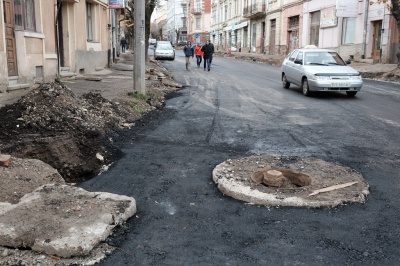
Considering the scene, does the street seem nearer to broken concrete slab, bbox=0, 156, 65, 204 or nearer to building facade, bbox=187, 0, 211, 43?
broken concrete slab, bbox=0, 156, 65, 204

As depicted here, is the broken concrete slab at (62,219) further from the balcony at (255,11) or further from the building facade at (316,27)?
the balcony at (255,11)

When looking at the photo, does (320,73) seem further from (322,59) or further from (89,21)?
(89,21)

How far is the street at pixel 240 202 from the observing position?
3457 mm

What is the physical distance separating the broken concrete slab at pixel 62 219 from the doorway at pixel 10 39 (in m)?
7.75

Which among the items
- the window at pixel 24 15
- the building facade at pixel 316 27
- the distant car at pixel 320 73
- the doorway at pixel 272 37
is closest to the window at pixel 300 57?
the distant car at pixel 320 73

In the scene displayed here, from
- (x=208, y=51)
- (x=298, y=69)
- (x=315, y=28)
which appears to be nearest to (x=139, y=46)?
(x=298, y=69)

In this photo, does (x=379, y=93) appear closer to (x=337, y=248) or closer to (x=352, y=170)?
(x=352, y=170)

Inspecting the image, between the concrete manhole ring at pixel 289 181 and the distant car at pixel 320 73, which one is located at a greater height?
the distant car at pixel 320 73

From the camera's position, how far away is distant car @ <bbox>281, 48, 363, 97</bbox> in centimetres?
1290

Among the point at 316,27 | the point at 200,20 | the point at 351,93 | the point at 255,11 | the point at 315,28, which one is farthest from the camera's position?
the point at 200,20

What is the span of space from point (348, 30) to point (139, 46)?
2304 cm

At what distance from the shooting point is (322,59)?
14.3m

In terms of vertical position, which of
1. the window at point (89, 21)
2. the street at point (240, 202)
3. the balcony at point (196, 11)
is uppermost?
the balcony at point (196, 11)

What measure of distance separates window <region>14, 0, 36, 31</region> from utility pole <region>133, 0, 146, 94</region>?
3.50m
